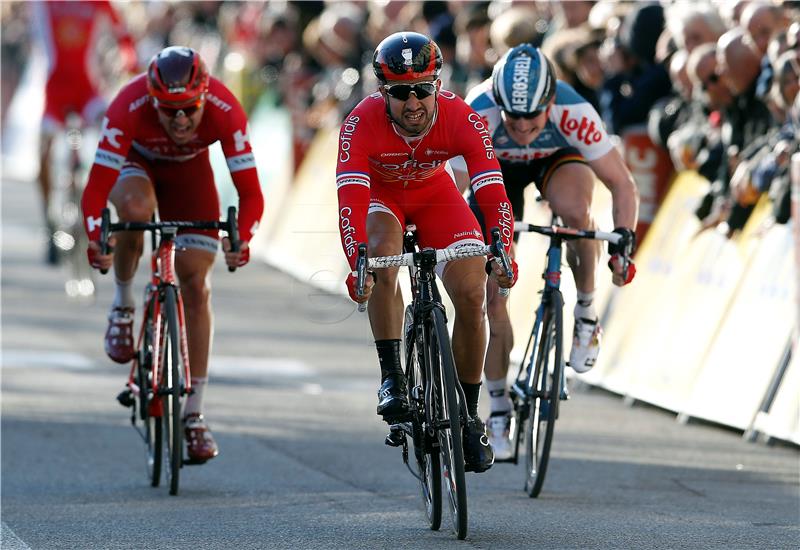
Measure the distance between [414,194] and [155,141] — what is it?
72.7 inches

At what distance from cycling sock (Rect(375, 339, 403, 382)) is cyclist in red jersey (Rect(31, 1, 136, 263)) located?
9.07m

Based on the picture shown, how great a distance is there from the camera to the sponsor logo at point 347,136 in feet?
24.7

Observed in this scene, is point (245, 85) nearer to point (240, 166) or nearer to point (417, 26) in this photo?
point (417, 26)

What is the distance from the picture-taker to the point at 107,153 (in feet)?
29.2

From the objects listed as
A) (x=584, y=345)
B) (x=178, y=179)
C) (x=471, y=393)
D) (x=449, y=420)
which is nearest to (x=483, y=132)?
(x=471, y=393)

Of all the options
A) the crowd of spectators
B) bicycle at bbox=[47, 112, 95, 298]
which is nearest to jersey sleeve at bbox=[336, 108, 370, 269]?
the crowd of spectators

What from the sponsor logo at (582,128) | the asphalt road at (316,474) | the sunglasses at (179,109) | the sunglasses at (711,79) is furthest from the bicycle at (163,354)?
the sunglasses at (711,79)

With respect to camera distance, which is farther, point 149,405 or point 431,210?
point 149,405

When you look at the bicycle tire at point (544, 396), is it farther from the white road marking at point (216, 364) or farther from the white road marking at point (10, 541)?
the white road marking at point (216, 364)

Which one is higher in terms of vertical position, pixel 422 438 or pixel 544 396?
pixel 544 396

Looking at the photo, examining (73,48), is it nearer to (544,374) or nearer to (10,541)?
(544,374)

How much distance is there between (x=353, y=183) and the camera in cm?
745

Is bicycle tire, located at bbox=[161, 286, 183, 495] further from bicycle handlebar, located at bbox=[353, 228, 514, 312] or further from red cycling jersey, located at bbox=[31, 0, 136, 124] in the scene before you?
red cycling jersey, located at bbox=[31, 0, 136, 124]

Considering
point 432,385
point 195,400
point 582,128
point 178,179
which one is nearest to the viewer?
point 432,385
